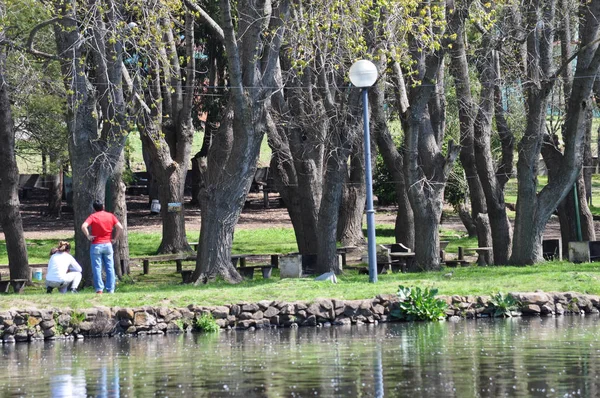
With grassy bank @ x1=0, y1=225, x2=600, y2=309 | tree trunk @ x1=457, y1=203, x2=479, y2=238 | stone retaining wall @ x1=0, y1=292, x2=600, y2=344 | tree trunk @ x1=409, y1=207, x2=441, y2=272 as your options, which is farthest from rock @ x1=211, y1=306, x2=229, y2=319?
tree trunk @ x1=457, y1=203, x2=479, y2=238

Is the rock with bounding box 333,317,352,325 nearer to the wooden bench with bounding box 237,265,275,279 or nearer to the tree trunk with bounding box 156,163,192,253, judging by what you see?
the wooden bench with bounding box 237,265,275,279

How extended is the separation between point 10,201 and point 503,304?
40.4 ft

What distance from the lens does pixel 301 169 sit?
28.6 metres

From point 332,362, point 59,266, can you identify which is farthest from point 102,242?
point 332,362

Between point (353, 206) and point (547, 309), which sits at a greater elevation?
point (353, 206)

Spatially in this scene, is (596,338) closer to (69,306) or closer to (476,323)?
(476,323)

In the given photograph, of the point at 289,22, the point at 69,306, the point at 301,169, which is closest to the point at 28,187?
the point at 301,169

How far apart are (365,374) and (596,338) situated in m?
4.35

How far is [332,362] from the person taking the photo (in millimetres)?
14617

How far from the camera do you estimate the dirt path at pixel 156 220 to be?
4297 centimetres

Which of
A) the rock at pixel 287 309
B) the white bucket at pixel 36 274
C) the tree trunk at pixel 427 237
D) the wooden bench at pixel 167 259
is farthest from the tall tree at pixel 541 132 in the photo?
the white bucket at pixel 36 274

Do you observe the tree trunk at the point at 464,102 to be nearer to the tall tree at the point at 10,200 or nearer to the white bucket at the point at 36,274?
the tall tree at the point at 10,200

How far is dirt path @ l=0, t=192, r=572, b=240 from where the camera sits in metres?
43.0

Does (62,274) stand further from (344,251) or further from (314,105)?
(344,251)
